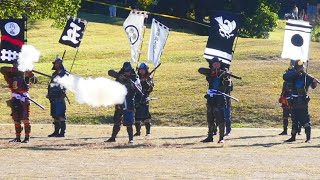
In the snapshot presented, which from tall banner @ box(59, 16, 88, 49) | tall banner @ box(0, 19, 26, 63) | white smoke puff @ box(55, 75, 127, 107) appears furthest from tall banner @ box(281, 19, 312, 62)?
tall banner @ box(0, 19, 26, 63)

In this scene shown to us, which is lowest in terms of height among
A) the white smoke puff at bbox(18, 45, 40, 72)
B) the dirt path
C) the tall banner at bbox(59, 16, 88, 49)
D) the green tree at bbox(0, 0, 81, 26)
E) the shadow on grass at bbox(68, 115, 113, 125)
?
the shadow on grass at bbox(68, 115, 113, 125)

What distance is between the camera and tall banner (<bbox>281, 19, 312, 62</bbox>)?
21.1 m

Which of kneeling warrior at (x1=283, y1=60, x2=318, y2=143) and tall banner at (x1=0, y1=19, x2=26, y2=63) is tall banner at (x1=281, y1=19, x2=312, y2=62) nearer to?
kneeling warrior at (x1=283, y1=60, x2=318, y2=143)

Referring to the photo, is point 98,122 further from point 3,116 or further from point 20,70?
point 20,70

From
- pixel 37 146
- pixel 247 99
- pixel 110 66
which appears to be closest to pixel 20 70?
pixel 37 146

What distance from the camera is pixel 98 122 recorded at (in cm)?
2712

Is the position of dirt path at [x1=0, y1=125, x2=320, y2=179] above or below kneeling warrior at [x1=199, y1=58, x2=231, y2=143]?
below

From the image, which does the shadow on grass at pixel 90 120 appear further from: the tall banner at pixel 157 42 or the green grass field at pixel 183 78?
the tall banner at pixel 157 42

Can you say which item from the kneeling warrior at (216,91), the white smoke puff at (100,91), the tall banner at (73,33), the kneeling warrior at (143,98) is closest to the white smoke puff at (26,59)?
the white smoke puff at (100,91)

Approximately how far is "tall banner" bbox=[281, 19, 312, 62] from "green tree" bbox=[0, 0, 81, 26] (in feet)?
32.2

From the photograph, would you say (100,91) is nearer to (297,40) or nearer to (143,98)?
(143,98)

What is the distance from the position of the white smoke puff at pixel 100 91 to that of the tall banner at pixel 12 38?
2243 mm

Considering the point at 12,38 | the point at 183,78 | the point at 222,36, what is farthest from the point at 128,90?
the point at 183,78

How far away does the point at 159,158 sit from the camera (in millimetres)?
16906
